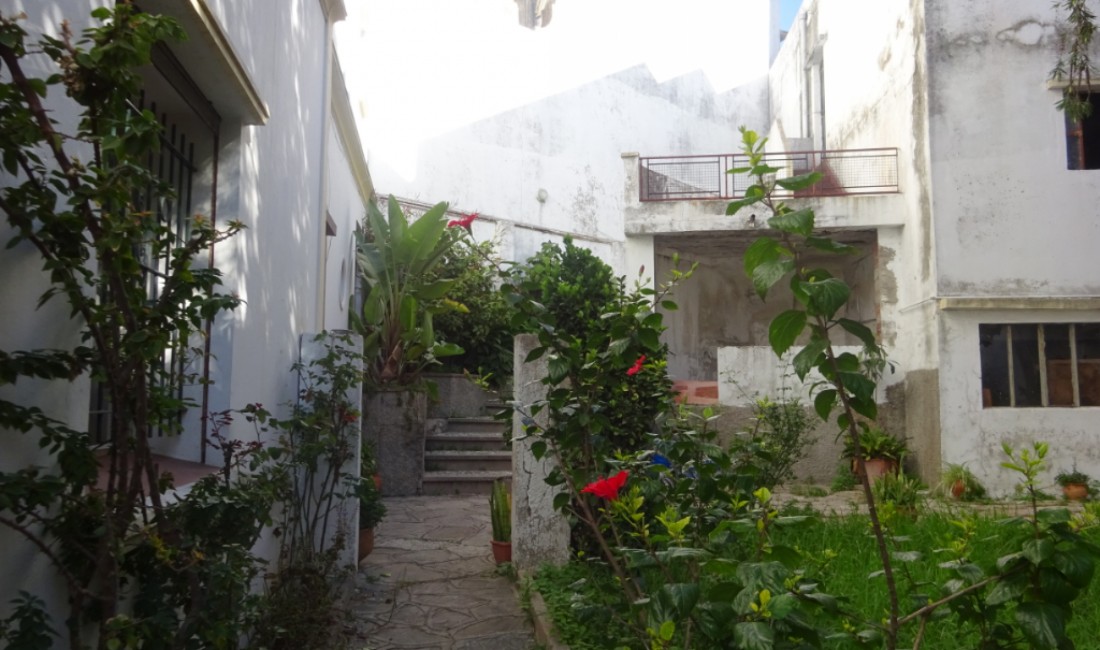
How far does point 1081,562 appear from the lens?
5.54 ft

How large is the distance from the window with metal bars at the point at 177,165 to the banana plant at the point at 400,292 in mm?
6241

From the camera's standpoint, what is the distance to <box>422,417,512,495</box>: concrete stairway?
423 inches

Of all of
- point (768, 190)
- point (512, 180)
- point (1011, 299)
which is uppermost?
point (512, 180)

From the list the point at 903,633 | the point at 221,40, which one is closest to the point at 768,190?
the point at 221,40

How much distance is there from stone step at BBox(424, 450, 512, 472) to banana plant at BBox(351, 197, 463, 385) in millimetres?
1061

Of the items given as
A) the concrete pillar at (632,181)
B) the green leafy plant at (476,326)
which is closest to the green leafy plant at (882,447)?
the concrete pillar at (632,181)

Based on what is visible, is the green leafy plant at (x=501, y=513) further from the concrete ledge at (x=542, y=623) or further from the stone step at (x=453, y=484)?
the stone step at (x=453, y=484)

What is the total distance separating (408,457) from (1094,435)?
29.4ft

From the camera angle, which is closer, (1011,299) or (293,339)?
(293,339)

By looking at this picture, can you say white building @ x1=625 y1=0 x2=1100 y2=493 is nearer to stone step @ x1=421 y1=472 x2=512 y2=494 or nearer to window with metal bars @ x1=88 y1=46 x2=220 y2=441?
stone step @ x1=421 y1=472 x2=512 y2=494

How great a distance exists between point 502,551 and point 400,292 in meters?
5.03

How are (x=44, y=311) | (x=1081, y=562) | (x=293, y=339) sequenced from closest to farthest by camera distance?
(x=1081, y=562), (x=44, y=311), (x=293, y=339)

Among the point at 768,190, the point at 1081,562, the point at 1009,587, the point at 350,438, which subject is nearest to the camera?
the point at 1081,562

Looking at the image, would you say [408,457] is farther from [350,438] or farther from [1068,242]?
[1068,242]
